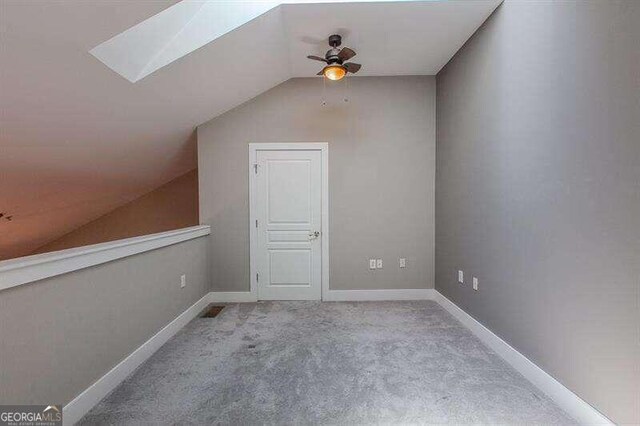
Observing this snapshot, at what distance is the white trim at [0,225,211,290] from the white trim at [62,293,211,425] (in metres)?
0.74

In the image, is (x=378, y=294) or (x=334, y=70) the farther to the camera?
(x=378, y=294)

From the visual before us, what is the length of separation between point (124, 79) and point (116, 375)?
211 centimetres

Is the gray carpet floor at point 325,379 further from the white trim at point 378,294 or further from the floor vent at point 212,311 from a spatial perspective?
the white trim at point 378,294

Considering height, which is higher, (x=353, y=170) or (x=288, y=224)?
(x=353, y=170)

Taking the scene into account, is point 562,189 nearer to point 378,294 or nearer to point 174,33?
point 378,294

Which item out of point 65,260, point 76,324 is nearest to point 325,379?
point 76,324

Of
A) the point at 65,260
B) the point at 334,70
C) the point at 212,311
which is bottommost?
the point at 212,311

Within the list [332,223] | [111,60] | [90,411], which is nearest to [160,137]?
[111,60]

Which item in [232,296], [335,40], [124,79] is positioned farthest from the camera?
[232,296]

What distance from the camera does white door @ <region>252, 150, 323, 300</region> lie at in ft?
12.4

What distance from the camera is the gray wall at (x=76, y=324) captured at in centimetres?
135

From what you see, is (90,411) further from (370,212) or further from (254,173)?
(370,212)

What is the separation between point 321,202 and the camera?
3.78m

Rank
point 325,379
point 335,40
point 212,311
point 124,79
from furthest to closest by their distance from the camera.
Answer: point 212,311
point 335,40
point 124,79
point 325,379
